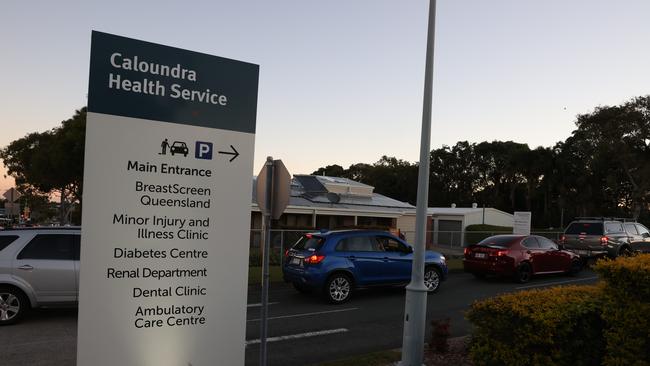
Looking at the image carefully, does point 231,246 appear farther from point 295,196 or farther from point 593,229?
point 295,196

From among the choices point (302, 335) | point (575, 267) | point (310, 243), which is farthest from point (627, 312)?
point (575, 267)

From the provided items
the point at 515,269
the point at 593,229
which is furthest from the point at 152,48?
the point at 593,229

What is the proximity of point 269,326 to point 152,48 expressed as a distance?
6.56 meters

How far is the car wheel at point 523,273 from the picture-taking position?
15523mm

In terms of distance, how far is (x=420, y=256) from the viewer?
7.07 m

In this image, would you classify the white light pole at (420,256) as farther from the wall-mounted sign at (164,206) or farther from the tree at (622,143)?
the tree at (622,143)

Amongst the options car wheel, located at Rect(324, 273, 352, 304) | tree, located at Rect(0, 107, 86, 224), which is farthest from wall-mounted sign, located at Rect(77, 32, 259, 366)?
tree, located at Rect(0, 107, 86, 224)

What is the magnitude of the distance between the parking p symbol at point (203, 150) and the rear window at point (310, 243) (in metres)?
7.67

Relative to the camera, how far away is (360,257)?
12.3 meters

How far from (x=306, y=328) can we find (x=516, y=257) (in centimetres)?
860

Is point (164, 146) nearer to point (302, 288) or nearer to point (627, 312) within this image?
point (627, 312)

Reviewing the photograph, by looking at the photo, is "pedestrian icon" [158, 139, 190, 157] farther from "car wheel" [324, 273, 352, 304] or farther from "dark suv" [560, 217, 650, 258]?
"dark suv" [560, 217, 650, 258]

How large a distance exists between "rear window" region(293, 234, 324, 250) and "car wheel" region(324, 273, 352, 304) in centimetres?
83

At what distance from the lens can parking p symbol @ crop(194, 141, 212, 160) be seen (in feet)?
14.7
